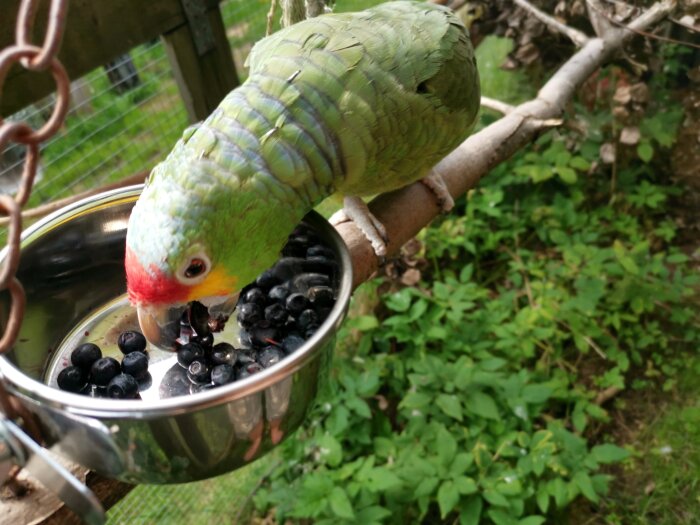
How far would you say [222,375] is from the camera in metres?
0.87

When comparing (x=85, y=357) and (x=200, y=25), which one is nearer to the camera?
(x=85, y=357)

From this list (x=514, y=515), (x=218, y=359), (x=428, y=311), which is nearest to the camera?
(x=218, y=359)

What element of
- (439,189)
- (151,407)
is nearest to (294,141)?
(151,407)

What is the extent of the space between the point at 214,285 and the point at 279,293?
20 cm

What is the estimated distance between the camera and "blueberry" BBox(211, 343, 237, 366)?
2.98ft

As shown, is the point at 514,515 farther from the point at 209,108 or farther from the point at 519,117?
the point at 209,108

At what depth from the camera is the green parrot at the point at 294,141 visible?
76 cm

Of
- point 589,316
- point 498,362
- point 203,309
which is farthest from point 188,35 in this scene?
point 589,316

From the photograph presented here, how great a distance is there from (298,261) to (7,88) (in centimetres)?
89

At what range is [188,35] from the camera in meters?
1.83

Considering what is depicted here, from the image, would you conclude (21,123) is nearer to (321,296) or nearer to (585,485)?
(321,296)

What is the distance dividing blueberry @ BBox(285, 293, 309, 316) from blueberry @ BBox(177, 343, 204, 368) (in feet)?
0.52

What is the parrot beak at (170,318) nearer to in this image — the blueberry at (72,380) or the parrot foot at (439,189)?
the blueberry at (72,380)

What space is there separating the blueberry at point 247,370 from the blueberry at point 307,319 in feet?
0.33
